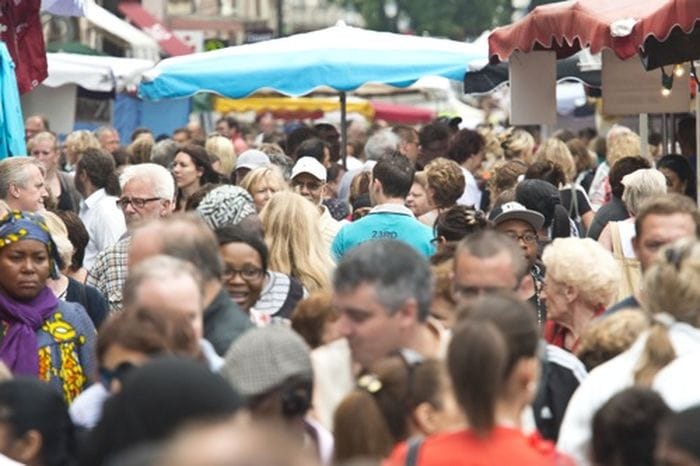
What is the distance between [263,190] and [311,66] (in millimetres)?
5317

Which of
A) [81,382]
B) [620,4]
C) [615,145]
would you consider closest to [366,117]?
[615,145]

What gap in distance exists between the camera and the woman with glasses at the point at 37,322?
8.48 metres

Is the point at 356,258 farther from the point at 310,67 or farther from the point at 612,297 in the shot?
the point at 310,67

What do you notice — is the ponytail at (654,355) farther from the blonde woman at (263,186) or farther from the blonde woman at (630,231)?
the blonde woman at (263,186)

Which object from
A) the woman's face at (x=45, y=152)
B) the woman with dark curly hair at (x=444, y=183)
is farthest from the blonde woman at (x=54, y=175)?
the woman with dark curly hair at (x=444, y=183)

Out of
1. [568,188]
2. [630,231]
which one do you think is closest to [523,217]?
[630,231]

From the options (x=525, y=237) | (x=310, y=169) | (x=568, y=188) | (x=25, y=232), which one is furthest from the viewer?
(x=568, y=188)

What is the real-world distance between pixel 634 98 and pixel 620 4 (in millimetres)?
3493

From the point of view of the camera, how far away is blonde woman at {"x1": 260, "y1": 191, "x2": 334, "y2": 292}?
31.4 ft

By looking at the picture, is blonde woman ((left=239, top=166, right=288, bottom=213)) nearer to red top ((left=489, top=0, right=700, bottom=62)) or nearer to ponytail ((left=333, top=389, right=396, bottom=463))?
red top ((left=489, top=0, right=700, bottom=62))

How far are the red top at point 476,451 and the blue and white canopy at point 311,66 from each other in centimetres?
1158

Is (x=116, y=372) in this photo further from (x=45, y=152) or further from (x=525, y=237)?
(x=45, y=152)

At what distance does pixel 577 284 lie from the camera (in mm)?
8188

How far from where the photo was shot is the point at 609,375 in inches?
249
